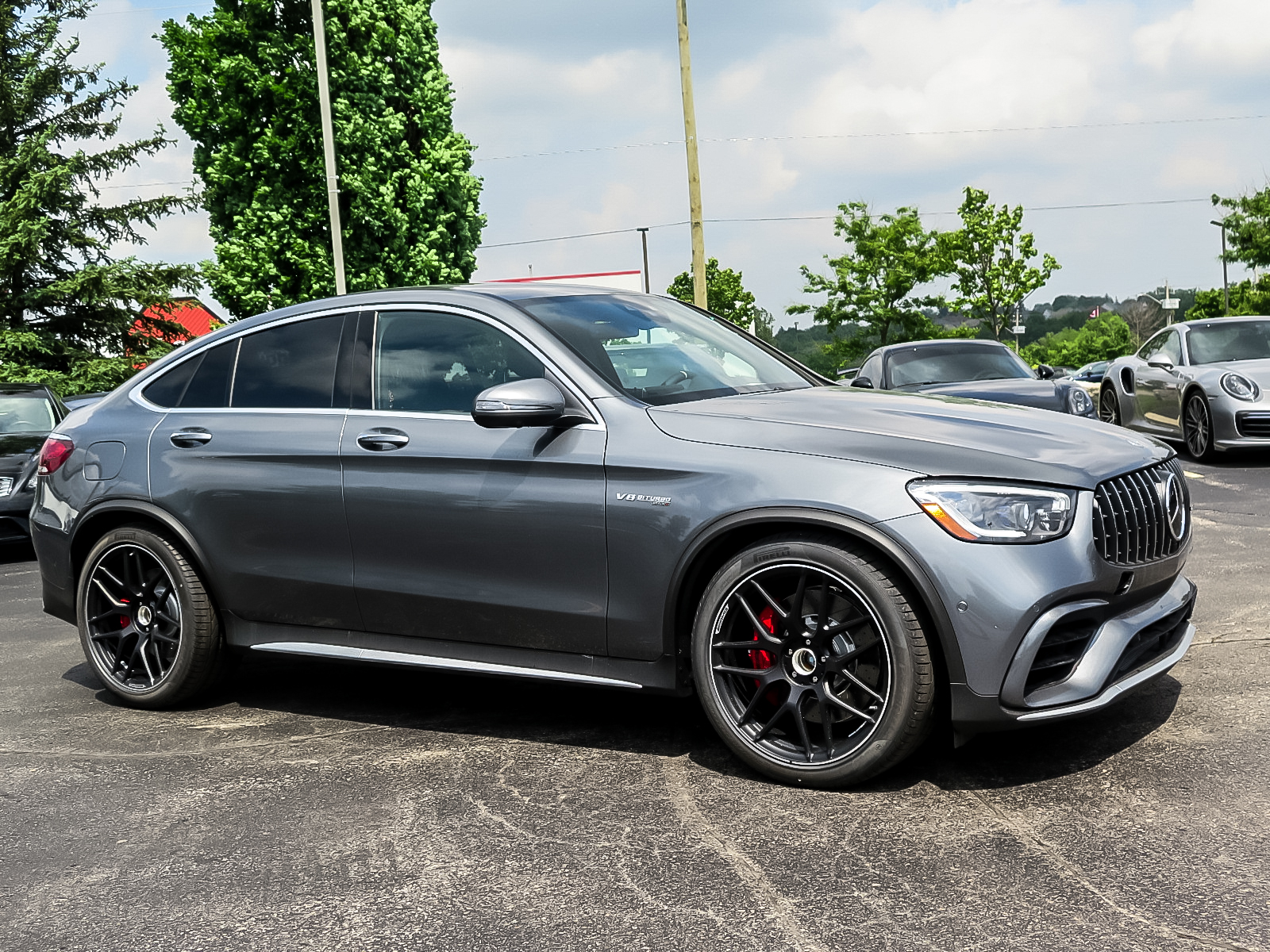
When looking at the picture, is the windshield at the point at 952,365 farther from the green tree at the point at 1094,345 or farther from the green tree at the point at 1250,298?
the green tree at the point at 1094,345

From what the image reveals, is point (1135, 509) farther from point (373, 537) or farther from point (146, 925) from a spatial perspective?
point (146, 925)

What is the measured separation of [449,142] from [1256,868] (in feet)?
82.1

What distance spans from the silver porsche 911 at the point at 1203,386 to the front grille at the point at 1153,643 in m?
9.27

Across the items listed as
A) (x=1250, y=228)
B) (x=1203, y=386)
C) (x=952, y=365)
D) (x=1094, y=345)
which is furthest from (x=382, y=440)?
(x=1094, y=345)

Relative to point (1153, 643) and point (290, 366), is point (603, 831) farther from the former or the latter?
point (290, 366)

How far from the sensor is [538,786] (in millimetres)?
4094

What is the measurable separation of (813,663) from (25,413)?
36.8 ft

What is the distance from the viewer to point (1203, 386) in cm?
1316

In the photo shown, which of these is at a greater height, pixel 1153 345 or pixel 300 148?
pixel 300 148

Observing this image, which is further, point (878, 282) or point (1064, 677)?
point (878, 282)

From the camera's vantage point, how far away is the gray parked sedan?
3.71 metres

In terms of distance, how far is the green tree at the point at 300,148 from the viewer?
2502 cm

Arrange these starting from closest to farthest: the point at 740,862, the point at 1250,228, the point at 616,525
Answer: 1. the point at 740,862
2. the point at 616,525
3. the point at 1250,228

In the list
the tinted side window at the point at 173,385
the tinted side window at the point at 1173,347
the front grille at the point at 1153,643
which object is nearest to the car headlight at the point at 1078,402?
the tinted side window at the point at 1173,347
